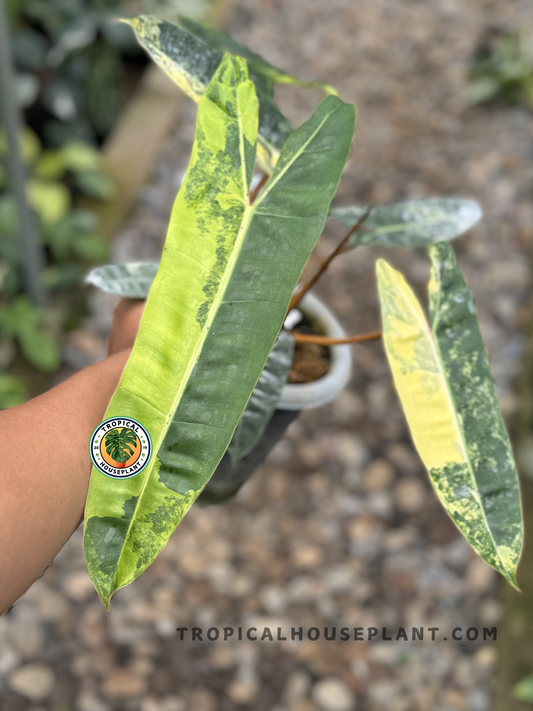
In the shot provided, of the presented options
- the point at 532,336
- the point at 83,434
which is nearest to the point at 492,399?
the point at 83,434

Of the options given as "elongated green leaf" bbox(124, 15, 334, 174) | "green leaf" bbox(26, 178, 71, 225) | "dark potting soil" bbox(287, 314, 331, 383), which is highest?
"elongated green leaf" bbox(124, 15, 334, 174)

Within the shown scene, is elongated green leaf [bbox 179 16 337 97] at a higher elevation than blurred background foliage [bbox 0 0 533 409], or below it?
higher

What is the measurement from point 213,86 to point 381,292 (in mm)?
273

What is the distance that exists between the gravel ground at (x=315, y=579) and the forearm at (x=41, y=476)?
93cm

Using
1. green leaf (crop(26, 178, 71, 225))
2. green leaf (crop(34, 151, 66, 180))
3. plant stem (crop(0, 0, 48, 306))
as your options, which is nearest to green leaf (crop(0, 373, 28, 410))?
plant stem (crop(0, 0, 48, 306))

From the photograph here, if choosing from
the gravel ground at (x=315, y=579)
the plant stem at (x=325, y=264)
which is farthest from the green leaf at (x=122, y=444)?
the gravel ground at (x=315, y=579)

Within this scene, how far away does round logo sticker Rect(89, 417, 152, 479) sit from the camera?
1.56ft

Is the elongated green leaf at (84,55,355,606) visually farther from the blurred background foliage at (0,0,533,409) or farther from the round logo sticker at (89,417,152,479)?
the blurred background foliage at (0,0,533,409)

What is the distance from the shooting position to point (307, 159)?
22.6 inches

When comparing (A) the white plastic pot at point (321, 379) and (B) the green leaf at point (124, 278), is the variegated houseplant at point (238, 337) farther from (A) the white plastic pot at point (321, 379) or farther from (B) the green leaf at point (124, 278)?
(B) the green leaf at point (124, 278)

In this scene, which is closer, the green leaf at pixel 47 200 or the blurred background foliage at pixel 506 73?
the green leaf at pixel 47 200

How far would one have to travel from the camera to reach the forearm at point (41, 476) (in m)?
0.45

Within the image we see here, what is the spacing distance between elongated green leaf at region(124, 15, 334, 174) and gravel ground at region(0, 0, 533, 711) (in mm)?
1022

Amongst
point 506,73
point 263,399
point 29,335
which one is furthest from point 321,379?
point 506,73
